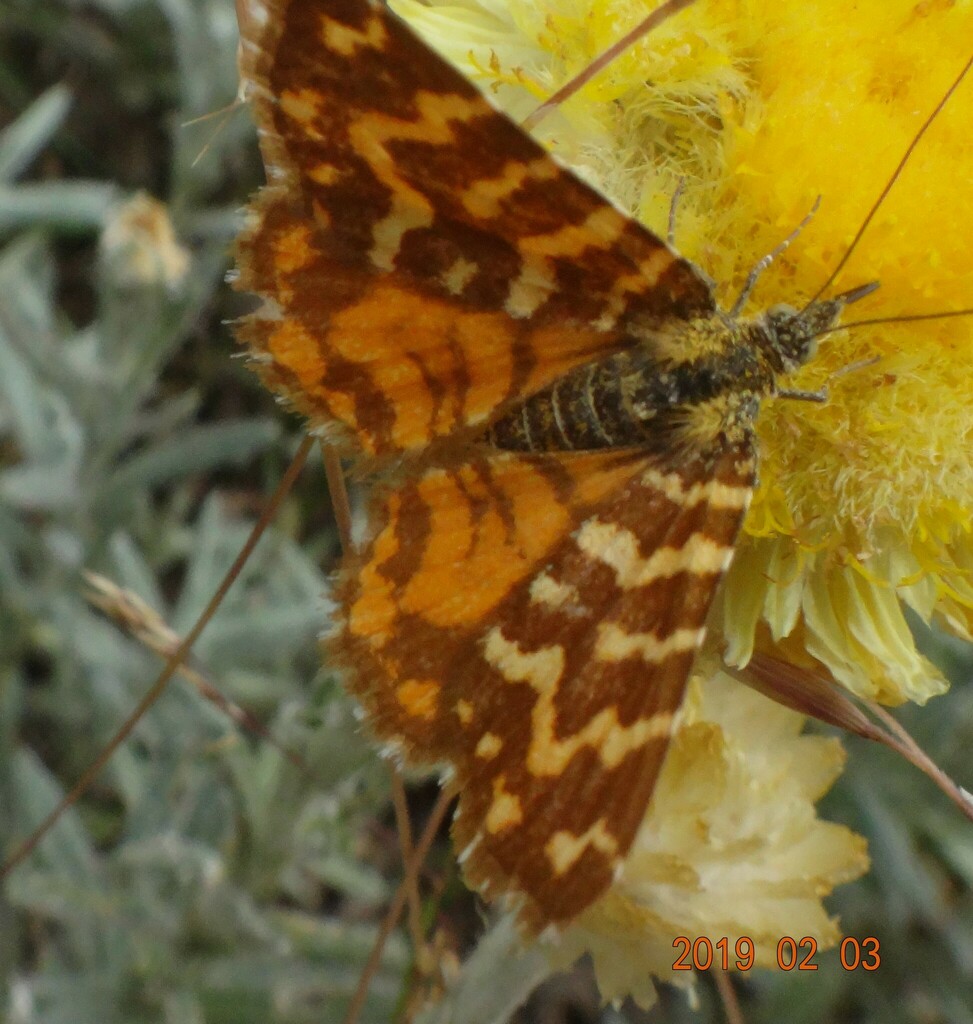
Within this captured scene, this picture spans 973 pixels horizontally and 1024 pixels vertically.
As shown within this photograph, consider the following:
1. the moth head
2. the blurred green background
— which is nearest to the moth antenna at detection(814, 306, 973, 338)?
the moth head

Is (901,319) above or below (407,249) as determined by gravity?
above

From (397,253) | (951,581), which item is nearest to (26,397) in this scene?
(397,253)

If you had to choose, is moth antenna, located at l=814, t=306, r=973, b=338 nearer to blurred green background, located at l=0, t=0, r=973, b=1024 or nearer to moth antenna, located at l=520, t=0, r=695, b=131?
moth antenna, located at l=520, t=0, r=695, b=131

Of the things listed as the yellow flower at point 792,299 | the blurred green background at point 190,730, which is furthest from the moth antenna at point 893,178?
the blurred green background at point 190,730

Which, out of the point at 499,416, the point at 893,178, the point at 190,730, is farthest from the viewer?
the point at 190,730

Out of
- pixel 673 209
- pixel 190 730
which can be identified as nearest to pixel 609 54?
pixel 673 209

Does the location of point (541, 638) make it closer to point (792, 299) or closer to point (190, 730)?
point (792, 299)

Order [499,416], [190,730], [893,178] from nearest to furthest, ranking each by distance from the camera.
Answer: [893,178]
[499,416]
[190,730]
